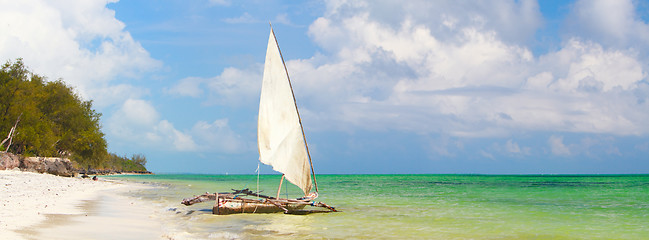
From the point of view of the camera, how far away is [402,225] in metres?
18.1

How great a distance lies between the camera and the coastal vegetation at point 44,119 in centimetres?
4875

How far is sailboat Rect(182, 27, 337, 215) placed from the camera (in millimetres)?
18891

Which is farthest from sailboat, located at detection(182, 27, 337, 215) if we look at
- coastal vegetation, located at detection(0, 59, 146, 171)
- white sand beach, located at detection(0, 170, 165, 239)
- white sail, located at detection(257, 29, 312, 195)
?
coastal vegetation, located at detection(0, 59, 146, 171)

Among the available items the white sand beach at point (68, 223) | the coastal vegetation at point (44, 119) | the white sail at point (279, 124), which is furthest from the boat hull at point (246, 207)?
the coastal vegetation at point (44, 119)

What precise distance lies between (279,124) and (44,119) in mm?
46841

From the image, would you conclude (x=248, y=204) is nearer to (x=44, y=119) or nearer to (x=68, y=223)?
(x=68, y=223)

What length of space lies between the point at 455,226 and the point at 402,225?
2034 mm

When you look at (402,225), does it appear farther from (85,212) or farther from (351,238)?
(85,212)

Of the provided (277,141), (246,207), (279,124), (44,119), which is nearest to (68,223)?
(246,207)

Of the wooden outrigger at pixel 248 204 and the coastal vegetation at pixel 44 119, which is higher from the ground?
the coastal vegetation at pixel 44 119

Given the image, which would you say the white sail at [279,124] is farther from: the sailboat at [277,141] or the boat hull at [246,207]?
the boat hull at [246,207]

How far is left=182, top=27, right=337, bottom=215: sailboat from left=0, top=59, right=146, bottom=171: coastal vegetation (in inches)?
1518

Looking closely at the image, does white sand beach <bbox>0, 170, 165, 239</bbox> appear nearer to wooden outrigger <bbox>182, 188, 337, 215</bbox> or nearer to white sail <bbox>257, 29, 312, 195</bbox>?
wooden outrigger <bbox>182, 188, 337, 215</bbox>

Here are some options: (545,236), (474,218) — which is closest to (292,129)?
(474,218)
